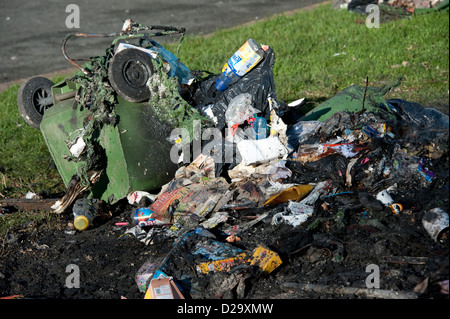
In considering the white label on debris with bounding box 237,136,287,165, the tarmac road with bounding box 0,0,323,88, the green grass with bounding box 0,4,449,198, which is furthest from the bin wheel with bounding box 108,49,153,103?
the tarmac road with bounding box 0,0,323,88

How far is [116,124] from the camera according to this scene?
14.4 ft

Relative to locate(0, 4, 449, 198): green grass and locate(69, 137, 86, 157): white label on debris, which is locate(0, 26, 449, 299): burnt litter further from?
locate(0, 4, 449, 198): green grass

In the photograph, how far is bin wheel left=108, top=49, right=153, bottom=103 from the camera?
173 inches

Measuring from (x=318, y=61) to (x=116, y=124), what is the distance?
4013mm

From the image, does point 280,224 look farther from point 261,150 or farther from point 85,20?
point 85,20

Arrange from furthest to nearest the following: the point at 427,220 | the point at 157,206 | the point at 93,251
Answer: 1. the point at 157,206
2. the point at 93,251
3. the point at 427,220

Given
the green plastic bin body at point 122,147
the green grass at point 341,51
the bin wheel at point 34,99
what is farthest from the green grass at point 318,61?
the green plastic bin body at point 122,147

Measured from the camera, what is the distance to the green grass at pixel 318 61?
19.6 ft

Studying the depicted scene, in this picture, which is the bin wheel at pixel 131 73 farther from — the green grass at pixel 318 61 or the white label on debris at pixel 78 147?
the green grass at pixel 318 61

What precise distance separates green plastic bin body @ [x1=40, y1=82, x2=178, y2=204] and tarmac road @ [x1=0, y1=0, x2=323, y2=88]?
14.3 feet

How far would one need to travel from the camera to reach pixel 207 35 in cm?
953

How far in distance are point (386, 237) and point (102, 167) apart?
242cm
